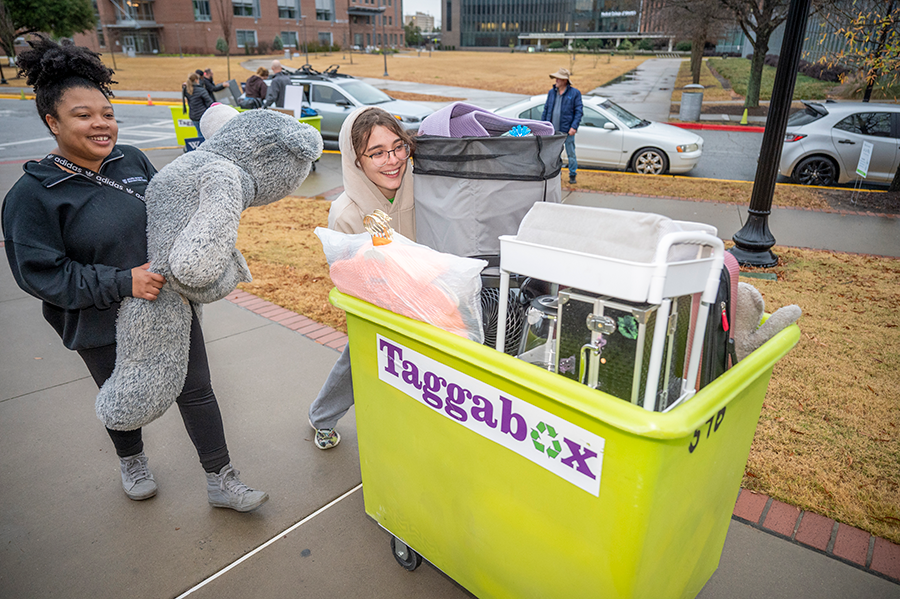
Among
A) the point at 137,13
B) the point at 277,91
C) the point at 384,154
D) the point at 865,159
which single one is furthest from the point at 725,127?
the point at 137,13

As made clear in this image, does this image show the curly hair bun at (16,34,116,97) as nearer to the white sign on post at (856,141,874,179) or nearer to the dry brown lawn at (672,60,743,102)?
the white sign on post at (856,141,874,179)

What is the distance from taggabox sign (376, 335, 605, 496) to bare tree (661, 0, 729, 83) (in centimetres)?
1974

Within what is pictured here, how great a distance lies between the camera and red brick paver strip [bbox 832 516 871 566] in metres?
2.20

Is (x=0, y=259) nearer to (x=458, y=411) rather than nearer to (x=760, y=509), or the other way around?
(x=458, y=411)

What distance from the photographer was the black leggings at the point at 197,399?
2.21m

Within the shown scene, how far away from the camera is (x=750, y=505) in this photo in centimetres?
249

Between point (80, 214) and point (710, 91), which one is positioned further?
point (710, 91)

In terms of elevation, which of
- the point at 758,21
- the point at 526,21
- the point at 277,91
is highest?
the point at 526,21

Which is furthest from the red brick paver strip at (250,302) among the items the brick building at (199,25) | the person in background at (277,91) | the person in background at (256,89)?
the brick building at (199,25)

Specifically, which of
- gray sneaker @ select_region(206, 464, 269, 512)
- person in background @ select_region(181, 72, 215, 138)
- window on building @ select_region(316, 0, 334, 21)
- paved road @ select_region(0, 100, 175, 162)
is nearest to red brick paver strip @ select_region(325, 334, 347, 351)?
gray sneaker @ select_region(206, 464, 269, 512)

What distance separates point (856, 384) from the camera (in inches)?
132

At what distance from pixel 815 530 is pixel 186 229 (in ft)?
9.12

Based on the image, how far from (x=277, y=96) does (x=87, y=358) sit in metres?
9.11

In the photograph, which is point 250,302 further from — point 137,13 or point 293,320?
point 137,13
